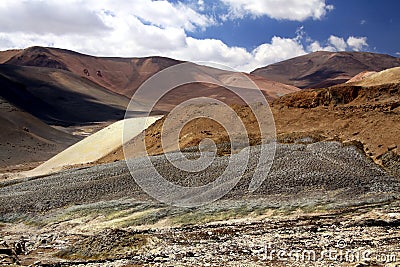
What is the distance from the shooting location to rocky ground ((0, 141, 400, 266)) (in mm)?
10945

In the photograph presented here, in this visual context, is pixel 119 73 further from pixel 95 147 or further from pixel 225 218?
pixel 225 218

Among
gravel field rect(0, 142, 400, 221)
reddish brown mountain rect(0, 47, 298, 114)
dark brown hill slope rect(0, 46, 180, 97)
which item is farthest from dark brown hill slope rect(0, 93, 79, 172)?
dark brown hill slope rect(0, 46, 180, 97)

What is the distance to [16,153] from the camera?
5012 cm

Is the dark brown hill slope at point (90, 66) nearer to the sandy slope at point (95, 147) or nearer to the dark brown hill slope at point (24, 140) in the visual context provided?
the dark brown hill slope at point (24, 140)

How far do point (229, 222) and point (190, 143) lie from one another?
1393cm

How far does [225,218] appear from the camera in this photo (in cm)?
1551

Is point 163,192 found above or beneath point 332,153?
beneath

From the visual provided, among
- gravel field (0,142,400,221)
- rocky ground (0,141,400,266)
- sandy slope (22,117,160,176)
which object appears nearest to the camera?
rocky ground (0,141,400,266)

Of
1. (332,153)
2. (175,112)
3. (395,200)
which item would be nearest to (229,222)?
(395,200)

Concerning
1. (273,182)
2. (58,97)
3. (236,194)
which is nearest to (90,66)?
(58,97)

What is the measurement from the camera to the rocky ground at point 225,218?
35.9ft

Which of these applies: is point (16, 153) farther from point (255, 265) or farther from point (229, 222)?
point (255, 265)

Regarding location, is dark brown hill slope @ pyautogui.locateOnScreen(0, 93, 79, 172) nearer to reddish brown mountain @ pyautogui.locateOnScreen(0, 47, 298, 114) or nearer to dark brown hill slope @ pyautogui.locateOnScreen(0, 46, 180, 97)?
reddish brown mountain @ pyautogui.locateOnScreen(0, 47, 298, 114)

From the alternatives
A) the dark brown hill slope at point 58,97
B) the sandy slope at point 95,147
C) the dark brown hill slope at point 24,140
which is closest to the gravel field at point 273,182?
the sandy slope at point 95,147
